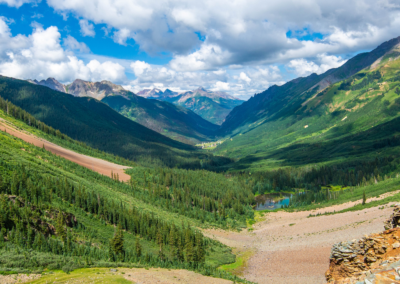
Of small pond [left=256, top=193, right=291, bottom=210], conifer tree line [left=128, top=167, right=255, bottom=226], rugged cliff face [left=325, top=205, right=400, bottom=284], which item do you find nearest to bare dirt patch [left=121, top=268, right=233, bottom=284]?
rugged cliff face [left=325, top=205, right=400, bottom=284]

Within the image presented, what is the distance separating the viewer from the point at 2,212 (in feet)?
183

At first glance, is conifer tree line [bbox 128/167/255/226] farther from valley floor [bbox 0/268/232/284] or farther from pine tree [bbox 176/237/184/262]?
valley floor [bbox 0/268/232/284]

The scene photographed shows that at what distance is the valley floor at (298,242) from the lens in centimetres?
6512

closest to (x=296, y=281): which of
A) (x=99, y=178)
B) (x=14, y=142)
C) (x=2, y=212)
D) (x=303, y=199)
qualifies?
(x=2, y=212)

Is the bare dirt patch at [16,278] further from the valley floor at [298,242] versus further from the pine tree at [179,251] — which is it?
the valley floor at [298,242]

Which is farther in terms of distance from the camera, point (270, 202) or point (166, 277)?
point (270, 202)

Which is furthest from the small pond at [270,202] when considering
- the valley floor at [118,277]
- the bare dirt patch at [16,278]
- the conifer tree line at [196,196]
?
the bare dirt patch at [16,278]

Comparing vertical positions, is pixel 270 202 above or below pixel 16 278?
below

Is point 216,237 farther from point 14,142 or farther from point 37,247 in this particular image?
point 14,142

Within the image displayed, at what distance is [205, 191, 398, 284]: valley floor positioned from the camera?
65125 millimetres

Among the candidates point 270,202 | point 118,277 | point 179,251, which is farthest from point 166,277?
point 270,202

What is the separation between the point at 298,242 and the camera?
3334 inches

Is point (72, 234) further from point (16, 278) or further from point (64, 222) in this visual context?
point (16, 278)

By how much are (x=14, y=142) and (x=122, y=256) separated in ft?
394
